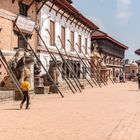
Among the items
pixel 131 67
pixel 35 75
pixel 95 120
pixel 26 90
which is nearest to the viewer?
pixel 95 120

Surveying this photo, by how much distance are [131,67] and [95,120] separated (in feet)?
249

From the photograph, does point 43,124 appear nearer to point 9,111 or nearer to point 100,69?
point 9,111

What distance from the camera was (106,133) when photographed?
10.3 m

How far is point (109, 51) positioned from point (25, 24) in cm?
3822

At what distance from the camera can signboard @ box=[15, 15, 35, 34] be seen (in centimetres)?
2556

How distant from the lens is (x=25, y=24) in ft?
87.2

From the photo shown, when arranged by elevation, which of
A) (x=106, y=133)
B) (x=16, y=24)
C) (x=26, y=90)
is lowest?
(x=106, y=133)

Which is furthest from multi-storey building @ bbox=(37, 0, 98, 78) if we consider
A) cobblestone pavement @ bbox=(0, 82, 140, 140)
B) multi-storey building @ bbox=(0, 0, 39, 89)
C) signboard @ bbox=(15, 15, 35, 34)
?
cobblestone pavement @ bbox=(0, 82, 140, 140)

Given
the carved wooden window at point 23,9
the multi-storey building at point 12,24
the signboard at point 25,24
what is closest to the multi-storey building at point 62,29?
the multi-storey building at point 12,24

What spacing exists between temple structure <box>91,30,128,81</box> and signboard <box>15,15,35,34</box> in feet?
78.4

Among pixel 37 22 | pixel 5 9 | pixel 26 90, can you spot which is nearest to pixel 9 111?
pixel 26 90

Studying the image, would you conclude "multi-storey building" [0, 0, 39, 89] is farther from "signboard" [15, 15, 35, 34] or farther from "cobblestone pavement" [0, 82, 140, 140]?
"cobblestone pavement" [0, 82, 140, 140]

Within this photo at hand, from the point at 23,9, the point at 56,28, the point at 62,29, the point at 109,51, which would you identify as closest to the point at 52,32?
the point at 56,28

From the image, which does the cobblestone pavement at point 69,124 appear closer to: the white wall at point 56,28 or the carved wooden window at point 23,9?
the carved wooden window at point 23,9
